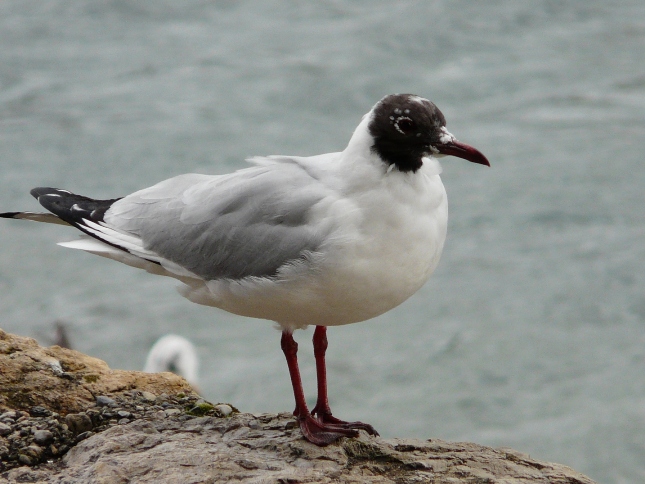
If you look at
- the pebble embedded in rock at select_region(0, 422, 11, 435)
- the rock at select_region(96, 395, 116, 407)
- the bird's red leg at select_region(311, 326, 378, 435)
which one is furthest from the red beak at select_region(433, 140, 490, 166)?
the pebble embedded in rock at select_region(0, 422, 11, 435)

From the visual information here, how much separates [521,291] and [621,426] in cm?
283

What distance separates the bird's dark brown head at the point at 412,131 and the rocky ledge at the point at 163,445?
4.94 feet

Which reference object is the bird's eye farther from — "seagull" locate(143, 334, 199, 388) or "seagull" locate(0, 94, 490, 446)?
"seagull" locate(143, 334, 199, 388)

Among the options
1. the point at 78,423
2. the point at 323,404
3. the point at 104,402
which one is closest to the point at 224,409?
the point at 323,404

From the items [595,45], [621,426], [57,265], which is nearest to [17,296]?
[57,265]

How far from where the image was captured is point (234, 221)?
5273 millimetres

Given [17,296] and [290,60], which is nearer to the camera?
Result: [17,296]

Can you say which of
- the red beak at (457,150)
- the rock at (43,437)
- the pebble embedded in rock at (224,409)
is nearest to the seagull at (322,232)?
the red beak at (457,150)

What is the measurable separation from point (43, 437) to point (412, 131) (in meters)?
2.35

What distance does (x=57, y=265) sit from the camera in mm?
15391

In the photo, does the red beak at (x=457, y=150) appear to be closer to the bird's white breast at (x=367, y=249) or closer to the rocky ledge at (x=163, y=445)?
the bird's white breast at (x=367, y=249)

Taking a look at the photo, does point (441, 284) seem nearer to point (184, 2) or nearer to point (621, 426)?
point (621, 426)

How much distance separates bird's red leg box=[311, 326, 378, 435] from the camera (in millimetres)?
5426

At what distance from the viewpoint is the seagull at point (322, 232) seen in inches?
187
